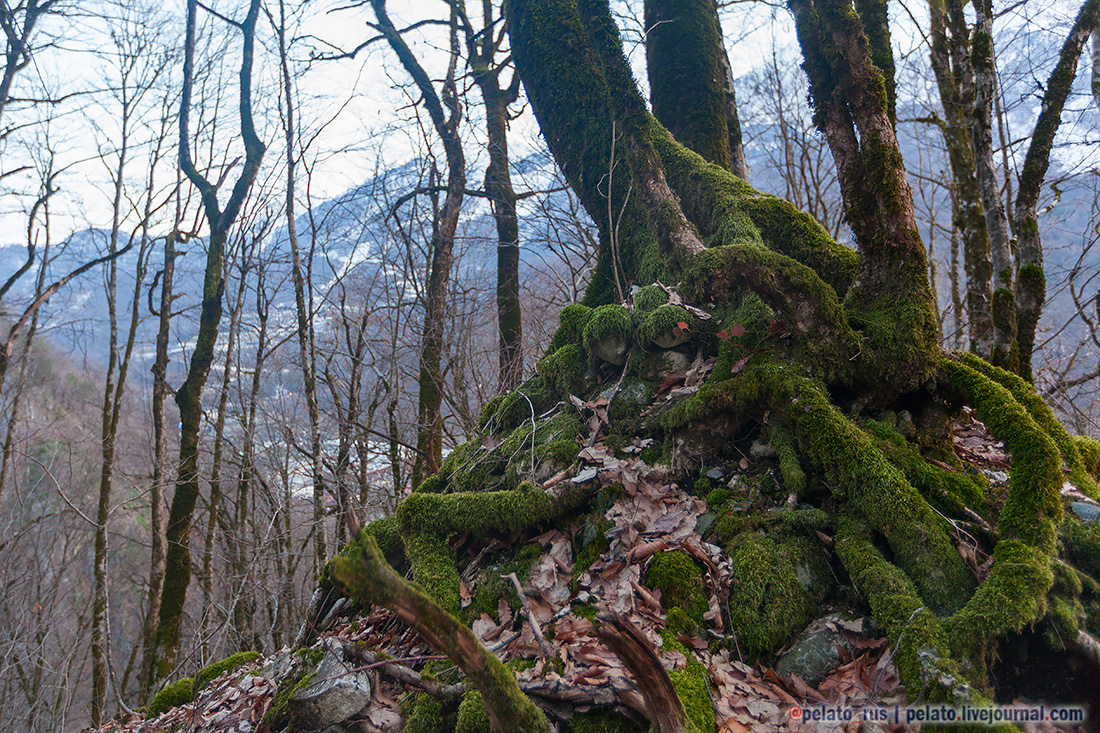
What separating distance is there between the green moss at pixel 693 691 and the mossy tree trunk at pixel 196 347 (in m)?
8.74

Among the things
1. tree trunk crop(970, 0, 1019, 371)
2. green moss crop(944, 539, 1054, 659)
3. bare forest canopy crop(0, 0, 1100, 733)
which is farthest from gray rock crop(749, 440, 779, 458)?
tree trunk crop(970, 0, 1019, 371)

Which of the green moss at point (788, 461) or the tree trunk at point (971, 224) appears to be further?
the tree trunk at point (971, 224)

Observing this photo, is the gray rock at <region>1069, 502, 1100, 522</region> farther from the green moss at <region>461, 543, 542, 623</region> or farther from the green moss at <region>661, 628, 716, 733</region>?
the green moss at <region>461, 543, 542, 623</region>

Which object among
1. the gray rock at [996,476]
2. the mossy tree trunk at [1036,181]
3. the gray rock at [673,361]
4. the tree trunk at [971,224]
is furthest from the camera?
the tree trunk at [971,224]

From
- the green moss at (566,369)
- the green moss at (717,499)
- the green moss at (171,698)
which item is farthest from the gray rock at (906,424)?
the green moss at (171,698)

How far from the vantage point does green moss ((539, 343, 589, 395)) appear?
4.14m

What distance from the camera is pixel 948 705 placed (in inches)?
75.0

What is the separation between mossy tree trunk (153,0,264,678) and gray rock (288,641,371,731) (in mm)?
7409

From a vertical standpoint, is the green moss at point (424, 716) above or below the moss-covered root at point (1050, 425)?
below

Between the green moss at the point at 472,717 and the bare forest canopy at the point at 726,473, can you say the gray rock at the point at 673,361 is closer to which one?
the bare forest canopy at the point at 726,473

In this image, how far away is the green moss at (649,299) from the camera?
400 centimetres

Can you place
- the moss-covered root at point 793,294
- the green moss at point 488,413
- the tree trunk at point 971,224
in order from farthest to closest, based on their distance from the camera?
1. the tree trunk at point 971,224
2. the green moss at point 488,413
3. the moss-covered root at point 793,294

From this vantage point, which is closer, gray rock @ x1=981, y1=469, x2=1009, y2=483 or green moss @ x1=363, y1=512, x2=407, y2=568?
gray rock @ x1=981, y1=469, x2=1009, y2=483

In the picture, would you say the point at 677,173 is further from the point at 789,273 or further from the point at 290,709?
the point at 290,709
